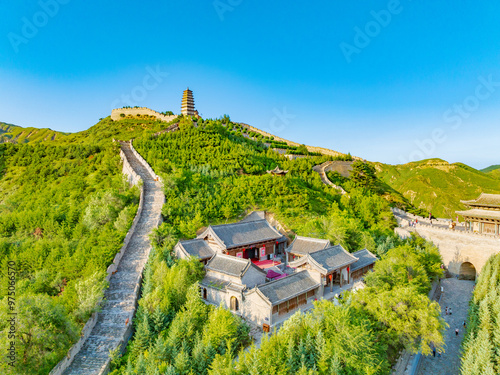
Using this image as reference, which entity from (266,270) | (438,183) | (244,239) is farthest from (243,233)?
(438,183)

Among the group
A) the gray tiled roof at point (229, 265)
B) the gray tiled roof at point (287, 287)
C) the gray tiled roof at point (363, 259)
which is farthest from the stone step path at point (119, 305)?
the gray tiled roof at point (363, 259)

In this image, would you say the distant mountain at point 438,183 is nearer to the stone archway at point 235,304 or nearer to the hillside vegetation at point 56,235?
the hillside vegetation at point 56,235

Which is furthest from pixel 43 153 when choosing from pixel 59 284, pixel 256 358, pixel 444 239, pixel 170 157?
pixel 444 239

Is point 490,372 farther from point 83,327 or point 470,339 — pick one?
point 83,327

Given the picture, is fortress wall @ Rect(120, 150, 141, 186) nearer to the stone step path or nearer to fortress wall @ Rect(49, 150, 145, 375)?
fortress wall @ Rect(49, 150, 145, 375)

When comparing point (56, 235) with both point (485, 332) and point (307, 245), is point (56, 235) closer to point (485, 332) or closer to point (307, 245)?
point (307, 245)

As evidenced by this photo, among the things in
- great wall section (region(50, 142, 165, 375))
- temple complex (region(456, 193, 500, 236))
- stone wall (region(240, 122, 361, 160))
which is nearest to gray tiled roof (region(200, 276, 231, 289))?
great wall section (region(50, 142, 165, 375))
